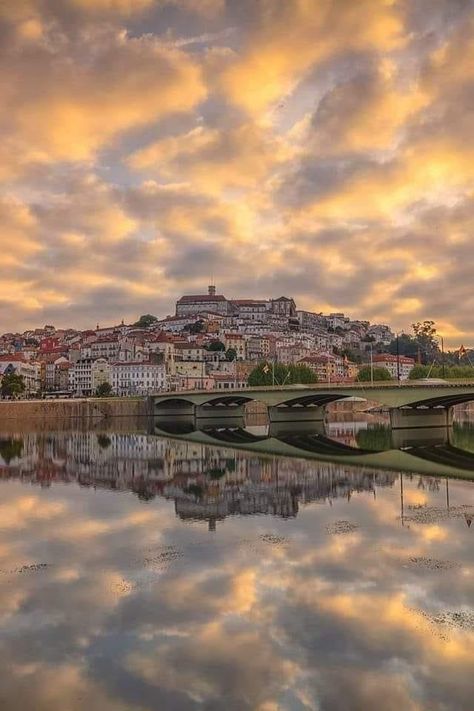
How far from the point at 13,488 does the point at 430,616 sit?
2066 centimetres

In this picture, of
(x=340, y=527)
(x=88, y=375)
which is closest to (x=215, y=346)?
(x=88, y=375)

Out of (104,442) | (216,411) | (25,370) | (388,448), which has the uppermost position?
(25,370)

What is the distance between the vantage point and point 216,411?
9244 centimetres

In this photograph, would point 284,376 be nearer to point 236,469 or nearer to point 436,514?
point 236,469

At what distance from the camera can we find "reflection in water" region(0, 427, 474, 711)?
9109mm

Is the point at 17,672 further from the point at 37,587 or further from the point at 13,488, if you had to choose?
the point at 13,488

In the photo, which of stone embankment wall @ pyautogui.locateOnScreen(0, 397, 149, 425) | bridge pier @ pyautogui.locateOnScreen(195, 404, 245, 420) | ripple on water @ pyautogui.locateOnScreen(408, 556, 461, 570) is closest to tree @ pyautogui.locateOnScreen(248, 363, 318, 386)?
bridge pier @ pyautogui.locateOnScreen(195, 404, 245, 420)

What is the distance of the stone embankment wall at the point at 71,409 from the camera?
83312 millimetres

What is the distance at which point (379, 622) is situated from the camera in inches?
446

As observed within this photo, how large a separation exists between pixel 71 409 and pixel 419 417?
48.1 m

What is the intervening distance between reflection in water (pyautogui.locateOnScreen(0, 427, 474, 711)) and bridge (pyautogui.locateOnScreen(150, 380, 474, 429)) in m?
32.5

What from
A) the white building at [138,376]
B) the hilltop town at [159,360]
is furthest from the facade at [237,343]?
the white building at [138,376]

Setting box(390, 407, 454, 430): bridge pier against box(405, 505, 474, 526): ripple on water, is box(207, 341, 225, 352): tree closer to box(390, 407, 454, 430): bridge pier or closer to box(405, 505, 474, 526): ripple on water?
box(390, 407, 454, 430): bridge pier

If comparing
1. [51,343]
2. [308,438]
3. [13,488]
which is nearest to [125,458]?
[13,488]
